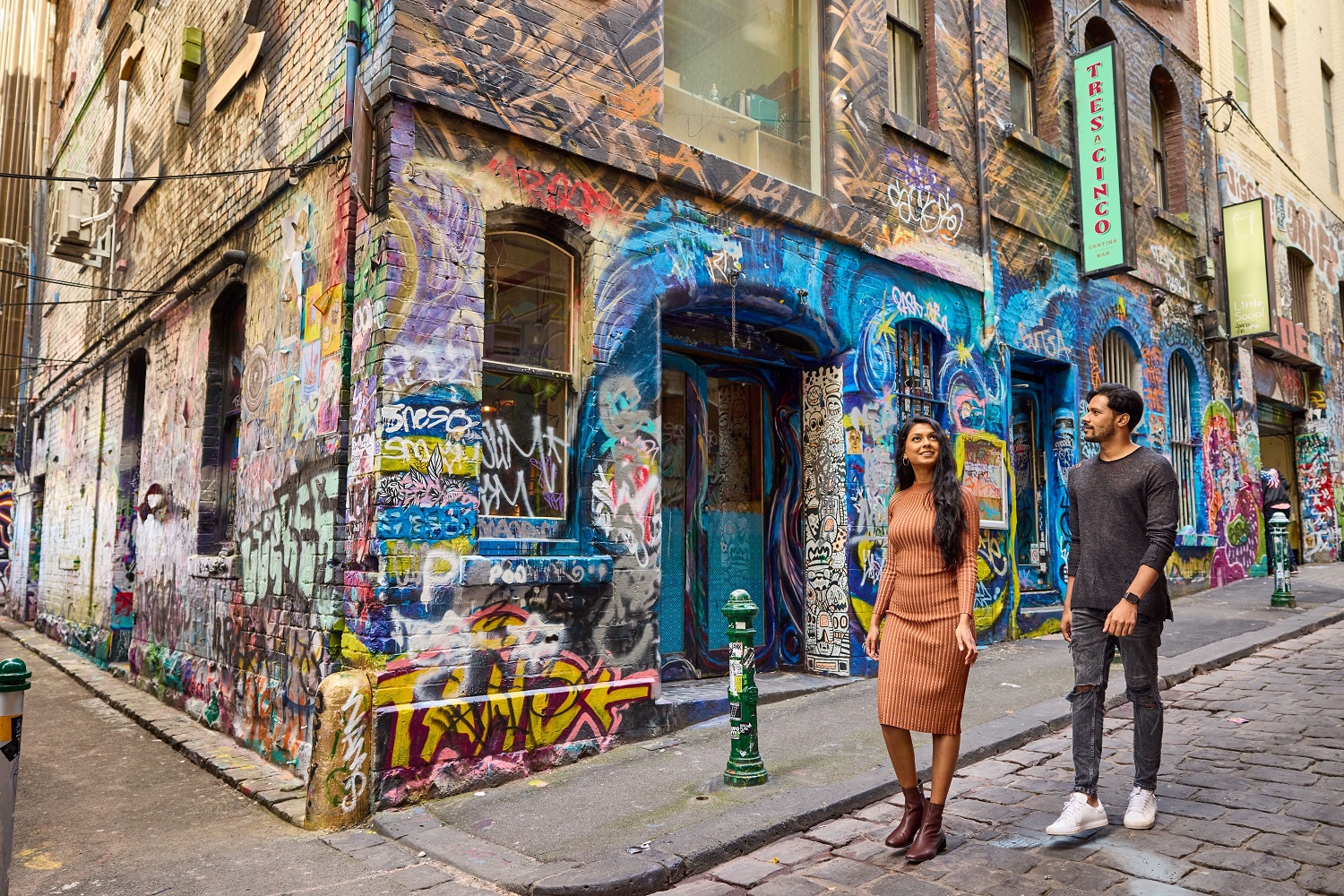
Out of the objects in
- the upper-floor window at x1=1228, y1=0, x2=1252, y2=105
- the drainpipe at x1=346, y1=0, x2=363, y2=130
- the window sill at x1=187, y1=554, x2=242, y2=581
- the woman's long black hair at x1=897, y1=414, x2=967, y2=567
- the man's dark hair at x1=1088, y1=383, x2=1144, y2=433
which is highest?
the upper-floor window at x1=1228, y1=0, x2=1252, y2=105

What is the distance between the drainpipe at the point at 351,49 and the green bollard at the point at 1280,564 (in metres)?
10.2

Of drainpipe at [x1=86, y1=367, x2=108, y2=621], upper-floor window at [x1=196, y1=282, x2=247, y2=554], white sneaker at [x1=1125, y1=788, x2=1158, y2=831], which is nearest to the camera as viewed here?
white sneaker at [x1=1125, y1=788, x2=1158, y2=831]

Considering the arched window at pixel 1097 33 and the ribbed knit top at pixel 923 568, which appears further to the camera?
the arched window at pixel 1097 33

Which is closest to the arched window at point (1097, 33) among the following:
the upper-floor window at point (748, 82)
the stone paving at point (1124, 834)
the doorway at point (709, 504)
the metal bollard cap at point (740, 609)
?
the upper-floor window at point (748, 82)

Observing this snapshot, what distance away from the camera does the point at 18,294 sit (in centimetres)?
1778

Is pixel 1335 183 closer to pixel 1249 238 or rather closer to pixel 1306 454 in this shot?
pixel 1306 454

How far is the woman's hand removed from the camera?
3889 mm

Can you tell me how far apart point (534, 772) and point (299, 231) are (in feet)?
13.2

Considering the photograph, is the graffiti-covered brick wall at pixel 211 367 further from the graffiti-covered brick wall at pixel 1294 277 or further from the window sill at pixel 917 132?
the graffiti-covered brick wall at pixel 1294 277

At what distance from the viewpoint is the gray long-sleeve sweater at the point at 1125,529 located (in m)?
4.04

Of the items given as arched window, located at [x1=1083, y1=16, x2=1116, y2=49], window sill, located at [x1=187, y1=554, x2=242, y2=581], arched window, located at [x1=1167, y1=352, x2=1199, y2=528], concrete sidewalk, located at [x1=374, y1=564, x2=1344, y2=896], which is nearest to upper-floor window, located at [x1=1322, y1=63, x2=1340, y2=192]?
arched window, located at [x1=1167, y1=352, x2=1199, y2=528]

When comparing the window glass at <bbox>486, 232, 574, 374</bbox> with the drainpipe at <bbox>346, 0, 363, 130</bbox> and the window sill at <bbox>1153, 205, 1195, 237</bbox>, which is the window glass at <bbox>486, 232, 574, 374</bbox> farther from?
the window sill at <bbox>1153, 205, 1195, 237</bbox>

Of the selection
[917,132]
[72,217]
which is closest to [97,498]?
[72,217]

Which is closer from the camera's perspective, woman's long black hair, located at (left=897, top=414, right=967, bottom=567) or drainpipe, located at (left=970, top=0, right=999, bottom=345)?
woman's long black hair, located at (left=897, top=414, right=967, bottom=567)
